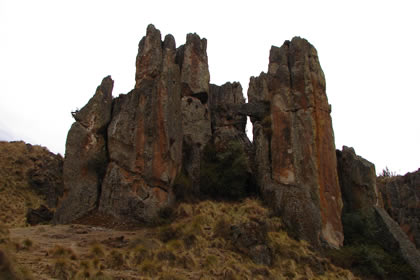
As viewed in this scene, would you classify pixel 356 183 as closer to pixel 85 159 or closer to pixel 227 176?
pixel 227 176

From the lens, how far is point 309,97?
25266mm

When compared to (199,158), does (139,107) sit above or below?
above

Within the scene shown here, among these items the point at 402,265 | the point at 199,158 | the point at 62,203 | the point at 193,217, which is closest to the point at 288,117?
the point at 199,158

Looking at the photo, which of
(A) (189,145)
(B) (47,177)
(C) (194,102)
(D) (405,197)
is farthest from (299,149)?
(B) (47,177)

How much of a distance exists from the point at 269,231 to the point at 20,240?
12671mm

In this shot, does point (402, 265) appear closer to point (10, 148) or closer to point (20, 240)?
point (20, 240)

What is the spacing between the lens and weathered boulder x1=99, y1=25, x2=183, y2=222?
73.1 feet

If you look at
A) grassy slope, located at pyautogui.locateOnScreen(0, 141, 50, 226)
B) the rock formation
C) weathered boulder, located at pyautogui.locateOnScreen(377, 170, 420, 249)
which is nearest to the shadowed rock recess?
the rock formation

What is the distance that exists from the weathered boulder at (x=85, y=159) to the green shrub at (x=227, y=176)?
23.0 ft

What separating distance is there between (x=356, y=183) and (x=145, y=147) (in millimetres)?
15054

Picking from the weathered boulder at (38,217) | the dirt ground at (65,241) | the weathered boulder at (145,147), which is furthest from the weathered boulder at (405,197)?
the weathered boulder at (38,217)

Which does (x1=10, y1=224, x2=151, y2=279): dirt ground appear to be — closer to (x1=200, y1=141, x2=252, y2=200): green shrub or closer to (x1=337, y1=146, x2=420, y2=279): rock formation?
(x1=200, y1=141, x2=252, y2=200): green shrub

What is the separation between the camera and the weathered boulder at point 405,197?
31.5m

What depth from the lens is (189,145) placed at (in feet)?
88.9
